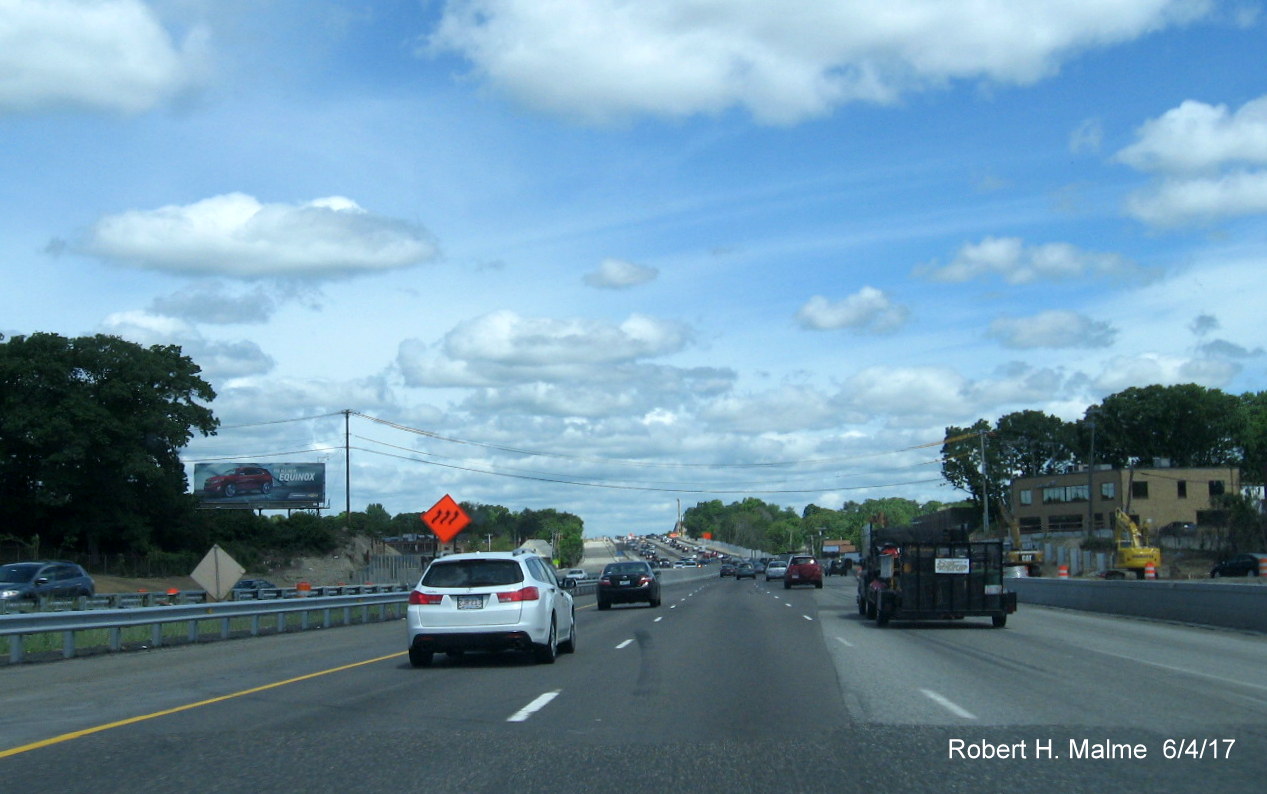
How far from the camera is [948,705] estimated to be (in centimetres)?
1270

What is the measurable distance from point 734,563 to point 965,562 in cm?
7525

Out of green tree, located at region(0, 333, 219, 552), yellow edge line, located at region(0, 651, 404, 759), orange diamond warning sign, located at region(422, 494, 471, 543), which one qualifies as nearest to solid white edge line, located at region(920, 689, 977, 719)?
yellow edge line, located at region(0, 651, 404, 759)

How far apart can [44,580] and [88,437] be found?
114 ft

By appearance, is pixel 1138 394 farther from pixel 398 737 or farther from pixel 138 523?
pixel 398 737

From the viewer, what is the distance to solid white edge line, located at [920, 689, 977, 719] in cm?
1195

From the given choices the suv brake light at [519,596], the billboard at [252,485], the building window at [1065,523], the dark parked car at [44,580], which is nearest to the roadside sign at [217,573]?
the dark parked car at [44,580]

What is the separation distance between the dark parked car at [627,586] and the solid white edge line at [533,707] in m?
25.1

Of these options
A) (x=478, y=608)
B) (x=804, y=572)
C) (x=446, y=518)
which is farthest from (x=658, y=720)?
(x=804, y=572)

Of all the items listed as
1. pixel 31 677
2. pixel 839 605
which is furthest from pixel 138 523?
pixel 31 677

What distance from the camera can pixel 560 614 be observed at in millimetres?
19125

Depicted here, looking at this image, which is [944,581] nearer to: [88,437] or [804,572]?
[804,572]

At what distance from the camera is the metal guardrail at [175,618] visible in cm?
1909

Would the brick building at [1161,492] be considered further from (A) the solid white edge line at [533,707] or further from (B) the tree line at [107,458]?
(A) the solid white edge line at [533,707]

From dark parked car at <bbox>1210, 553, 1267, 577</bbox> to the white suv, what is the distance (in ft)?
165
